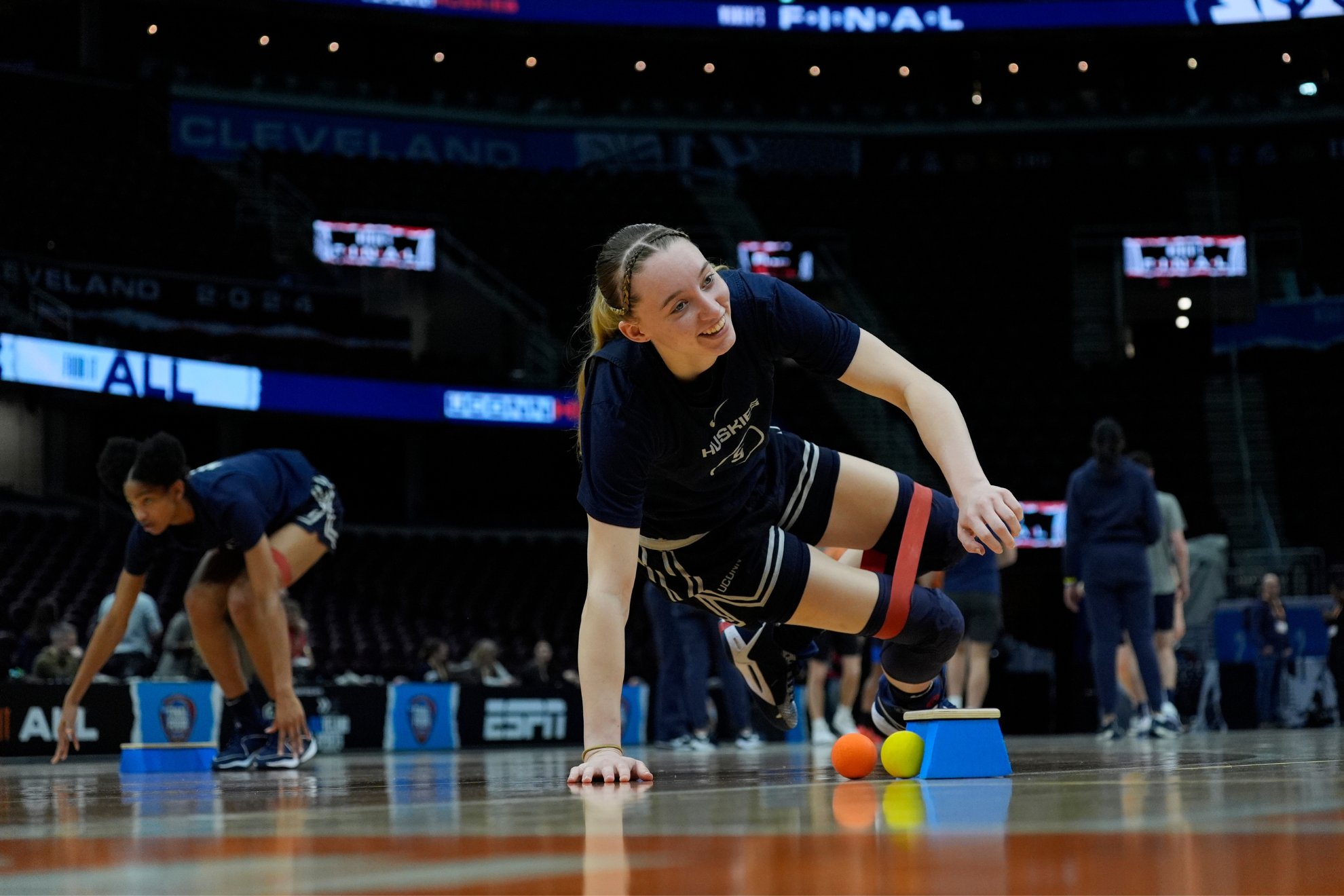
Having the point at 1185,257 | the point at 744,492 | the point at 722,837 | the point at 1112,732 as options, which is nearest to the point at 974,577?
the point at 1112,732

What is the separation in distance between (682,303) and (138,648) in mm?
8828

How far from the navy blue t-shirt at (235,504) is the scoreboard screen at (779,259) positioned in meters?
16.4

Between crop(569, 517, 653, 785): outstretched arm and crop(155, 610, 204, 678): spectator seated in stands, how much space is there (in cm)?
758

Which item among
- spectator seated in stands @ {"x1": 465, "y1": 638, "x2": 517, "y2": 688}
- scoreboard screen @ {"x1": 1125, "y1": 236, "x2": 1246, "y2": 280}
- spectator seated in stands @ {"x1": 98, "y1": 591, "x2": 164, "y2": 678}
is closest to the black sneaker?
spectator seated in stands @ {"x1": 98, "y1": 591, "x2": 164, "y2": 678}

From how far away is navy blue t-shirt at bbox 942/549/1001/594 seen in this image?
Answer: 26.9 ft

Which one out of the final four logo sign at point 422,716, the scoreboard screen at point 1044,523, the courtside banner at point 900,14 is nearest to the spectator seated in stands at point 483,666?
the final four logo sign at point 422,716

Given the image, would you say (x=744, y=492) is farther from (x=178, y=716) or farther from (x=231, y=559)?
(x=178, y=716)

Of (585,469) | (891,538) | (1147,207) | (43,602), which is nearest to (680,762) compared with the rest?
(891,538)

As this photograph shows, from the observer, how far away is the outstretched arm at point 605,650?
9.60 feet

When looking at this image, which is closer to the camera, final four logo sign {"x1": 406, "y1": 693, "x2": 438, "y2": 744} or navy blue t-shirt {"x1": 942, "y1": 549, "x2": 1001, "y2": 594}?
navy blue t-shirt {"x1": 942, "y1": 549, "x2": 1001, "y2": 594}

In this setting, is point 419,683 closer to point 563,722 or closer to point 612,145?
point 563,722

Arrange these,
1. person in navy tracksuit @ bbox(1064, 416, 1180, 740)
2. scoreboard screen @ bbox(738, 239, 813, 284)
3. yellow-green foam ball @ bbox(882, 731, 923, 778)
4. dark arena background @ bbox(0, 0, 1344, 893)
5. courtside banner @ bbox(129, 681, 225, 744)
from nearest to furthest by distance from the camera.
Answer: yellow-green foam ball @ bbox(882, 731, 923, 778) < person in navy tracksuit @ bbox(1064, 416, 1180, 740) < courtside banner @ bbox(129, 681, 225, 744) < dark arena background @ bbox(0, 0, 1344, 893) < scoreboard screen @ bbox(738, 239, 813, 284)

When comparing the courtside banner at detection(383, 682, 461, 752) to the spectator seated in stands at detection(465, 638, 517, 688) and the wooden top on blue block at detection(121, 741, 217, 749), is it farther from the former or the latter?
the wooden top on blue block at detection(121, 741, 217, 749)

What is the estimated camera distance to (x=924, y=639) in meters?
3.60
